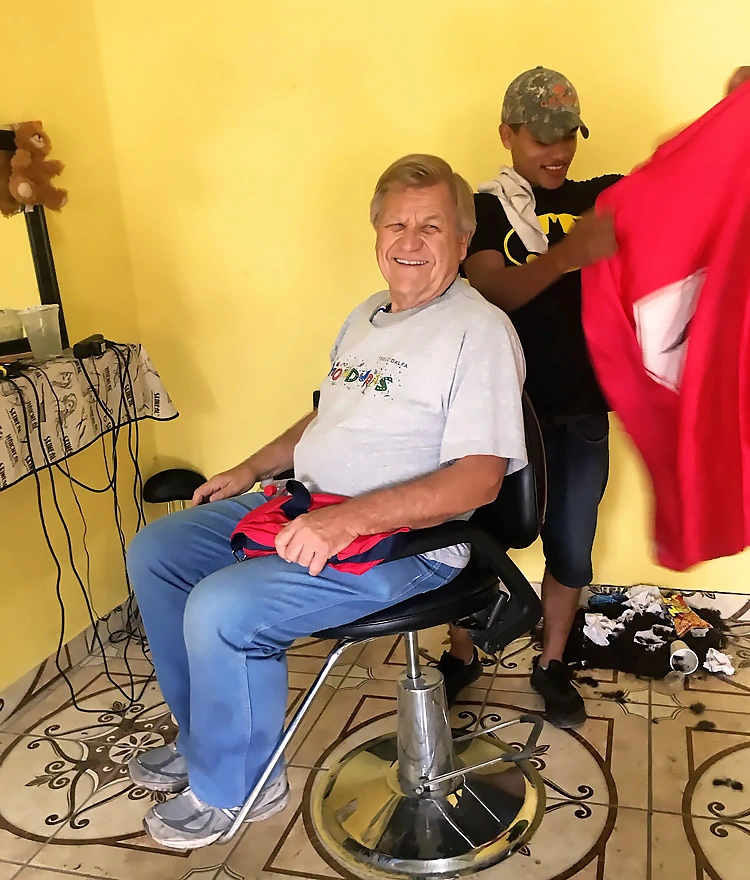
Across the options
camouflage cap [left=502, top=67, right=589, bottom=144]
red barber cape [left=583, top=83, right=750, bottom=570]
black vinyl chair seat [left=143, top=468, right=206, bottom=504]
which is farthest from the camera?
black vinyl chair seat [left=143, top=468, right=206, bottom=504]

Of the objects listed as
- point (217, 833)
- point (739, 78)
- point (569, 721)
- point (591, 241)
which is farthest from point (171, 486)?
point (739, 78)

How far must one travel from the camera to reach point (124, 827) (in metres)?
1.56

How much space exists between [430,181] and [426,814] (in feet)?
3.71

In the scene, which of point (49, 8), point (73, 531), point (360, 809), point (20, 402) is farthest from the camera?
point (73, 531)

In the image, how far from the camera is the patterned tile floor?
4.70 feet

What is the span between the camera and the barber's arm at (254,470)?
5.18ft

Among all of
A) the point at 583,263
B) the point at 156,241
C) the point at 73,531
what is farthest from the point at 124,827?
the point at 156,241

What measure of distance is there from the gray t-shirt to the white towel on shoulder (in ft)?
0.77

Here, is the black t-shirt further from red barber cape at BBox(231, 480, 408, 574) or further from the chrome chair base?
the chrome chair base

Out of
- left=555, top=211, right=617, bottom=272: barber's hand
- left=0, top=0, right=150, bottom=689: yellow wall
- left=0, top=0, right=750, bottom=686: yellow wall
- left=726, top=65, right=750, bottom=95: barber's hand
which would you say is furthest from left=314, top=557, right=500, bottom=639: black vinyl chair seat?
left=0, top=0, right=150, bottom=689: yellow wall

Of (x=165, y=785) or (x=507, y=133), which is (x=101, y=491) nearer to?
(x=165, y=785)

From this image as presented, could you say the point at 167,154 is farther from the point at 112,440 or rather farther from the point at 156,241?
the point at 112,440

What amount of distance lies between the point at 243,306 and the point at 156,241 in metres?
0.32

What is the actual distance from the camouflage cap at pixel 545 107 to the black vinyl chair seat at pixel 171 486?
1338mm
